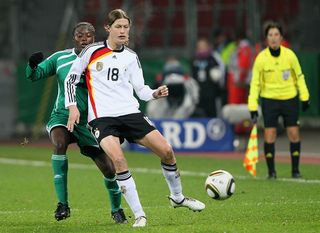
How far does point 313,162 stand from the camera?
20.0 metres

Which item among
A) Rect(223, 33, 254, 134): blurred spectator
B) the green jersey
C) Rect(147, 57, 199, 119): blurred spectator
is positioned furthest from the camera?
Rect(147, 57, 199, 119): blurred spectator

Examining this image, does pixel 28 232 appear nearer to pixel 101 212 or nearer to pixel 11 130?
pixel 101 212

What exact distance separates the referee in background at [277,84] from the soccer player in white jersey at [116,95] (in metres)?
5.22

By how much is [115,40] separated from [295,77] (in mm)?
5795

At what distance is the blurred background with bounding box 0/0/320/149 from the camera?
2594 centimetres

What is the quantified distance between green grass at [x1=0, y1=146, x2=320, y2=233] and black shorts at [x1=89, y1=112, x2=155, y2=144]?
95cm

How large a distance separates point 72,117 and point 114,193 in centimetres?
115

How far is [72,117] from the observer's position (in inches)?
441

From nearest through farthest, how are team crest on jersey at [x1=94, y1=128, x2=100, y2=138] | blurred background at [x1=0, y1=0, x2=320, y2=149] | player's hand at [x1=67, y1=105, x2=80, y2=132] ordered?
team crest on jersey at [x1=94, y1=128, x2=100, y2=138] → player's hand at [x1=67, y1=105, x2=80, y2=132] → blurred background at [x1=0, y1=0, x2=320, y2=149]

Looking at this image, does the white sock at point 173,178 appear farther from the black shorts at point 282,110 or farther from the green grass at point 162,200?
the black shorts at point 282,110

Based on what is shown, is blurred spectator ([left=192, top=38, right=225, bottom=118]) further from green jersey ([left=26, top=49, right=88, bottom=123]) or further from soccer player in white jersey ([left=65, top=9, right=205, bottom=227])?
soccer player in white jersey ([left=65, top=9, right=205, bottom=227])

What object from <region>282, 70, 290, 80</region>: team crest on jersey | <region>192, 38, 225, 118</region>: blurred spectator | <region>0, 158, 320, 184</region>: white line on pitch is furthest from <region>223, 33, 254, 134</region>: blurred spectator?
<region>282, 70, 290, 80</region>: team crest on jersey

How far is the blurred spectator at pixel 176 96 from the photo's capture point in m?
24.9

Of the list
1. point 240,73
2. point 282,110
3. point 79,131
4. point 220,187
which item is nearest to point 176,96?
point 240,73
